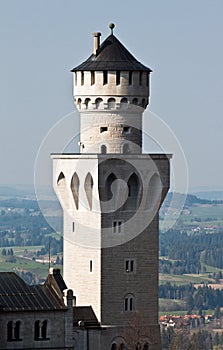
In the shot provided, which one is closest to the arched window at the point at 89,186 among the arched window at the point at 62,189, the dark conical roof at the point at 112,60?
the arched window at the point at 62,189

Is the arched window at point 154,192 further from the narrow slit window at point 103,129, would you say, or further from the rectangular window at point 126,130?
the narrow slit window at point 103,129

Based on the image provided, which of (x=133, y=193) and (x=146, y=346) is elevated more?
(x=133, y=193)

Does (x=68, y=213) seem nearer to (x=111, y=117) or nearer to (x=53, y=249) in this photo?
(x=111, y=117)

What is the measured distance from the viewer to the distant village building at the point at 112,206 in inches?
3260

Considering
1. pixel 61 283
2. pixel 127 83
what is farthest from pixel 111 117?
pixel 61 283

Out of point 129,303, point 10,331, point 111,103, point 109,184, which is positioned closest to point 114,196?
point 109,184

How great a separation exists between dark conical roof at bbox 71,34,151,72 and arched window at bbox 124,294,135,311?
397 inches

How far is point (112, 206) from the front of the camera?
83125 mm

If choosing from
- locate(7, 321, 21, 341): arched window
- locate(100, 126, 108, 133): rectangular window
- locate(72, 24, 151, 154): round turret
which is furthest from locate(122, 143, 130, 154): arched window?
locate(7, 321, 21, 341): arched window

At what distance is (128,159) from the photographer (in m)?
82.9

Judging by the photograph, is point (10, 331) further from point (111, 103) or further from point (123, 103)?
point (123, 103)

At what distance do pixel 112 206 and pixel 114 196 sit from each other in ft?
1.48

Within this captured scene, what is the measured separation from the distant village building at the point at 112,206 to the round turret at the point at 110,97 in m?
0.04

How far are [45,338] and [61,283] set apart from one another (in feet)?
10.7
